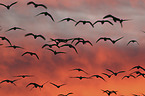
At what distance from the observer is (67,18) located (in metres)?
72.2

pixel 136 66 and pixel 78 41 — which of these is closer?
pixel 78 41

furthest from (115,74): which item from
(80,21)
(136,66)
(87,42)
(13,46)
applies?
(13,46)

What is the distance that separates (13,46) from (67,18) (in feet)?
48.3

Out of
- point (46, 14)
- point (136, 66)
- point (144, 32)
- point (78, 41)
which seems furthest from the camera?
point (136, 66)

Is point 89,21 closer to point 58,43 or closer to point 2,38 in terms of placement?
point 58,43

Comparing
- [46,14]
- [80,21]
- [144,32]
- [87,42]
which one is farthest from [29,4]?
[144,32]

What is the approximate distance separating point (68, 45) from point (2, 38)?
14559 millimetres

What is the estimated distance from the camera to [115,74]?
87.7 metres

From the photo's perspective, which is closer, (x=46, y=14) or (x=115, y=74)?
(x=46, y=14)

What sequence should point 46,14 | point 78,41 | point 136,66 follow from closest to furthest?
point 46,14 → point 78,41 → point 136,66

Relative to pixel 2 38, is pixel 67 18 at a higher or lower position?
higher

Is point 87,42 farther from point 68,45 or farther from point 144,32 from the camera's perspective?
point 144,32

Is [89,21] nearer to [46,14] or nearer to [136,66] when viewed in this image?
[46,14]

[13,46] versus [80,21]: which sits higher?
[80,21]
